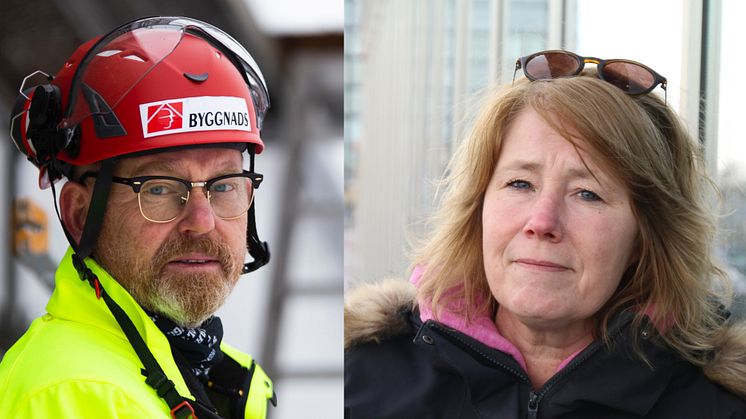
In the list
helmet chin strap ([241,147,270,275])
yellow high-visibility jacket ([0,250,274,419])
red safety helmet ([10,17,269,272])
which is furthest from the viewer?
helmet chin strap ([241,147,270,275])

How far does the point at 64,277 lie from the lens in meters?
1.75

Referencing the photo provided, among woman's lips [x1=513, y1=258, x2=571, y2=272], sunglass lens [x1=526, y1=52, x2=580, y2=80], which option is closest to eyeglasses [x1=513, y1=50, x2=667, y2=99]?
sunglass lens [x1=526, y1=52, x2=580, y2=80]

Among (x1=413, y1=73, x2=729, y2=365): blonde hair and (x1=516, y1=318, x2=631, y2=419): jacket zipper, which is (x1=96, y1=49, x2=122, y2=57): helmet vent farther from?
(x1=516, y1=318, x2=631, y2=419): jacket zipper

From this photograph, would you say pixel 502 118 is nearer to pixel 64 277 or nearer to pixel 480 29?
pixel 64 277

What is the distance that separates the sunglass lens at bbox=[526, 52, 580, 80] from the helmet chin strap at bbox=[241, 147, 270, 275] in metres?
0.78

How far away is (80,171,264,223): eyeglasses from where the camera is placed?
1.77 m

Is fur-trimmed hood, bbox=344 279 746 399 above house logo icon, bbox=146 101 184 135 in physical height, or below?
below

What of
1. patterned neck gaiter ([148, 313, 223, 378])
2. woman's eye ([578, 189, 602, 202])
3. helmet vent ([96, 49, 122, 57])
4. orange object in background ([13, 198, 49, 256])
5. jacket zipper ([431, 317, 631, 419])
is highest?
helmet vent ([96, 49, 122, 57])

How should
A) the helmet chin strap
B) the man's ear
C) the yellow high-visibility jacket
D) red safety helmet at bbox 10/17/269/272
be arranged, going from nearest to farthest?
the yellow high-visibility jacket < red safety helmet at bbox 10/17/269/272 < the man's ear < the helmet chin strap

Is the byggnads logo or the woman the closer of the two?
the woman

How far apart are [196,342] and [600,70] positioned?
1.09 meters

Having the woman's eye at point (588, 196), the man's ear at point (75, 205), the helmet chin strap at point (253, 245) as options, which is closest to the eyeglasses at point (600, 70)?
the woman's eye at point (588, 196)

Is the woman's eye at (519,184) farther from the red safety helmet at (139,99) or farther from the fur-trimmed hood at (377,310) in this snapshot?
the red safety helmet at (139,99)

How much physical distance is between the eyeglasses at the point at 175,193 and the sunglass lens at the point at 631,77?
0.90 metres
